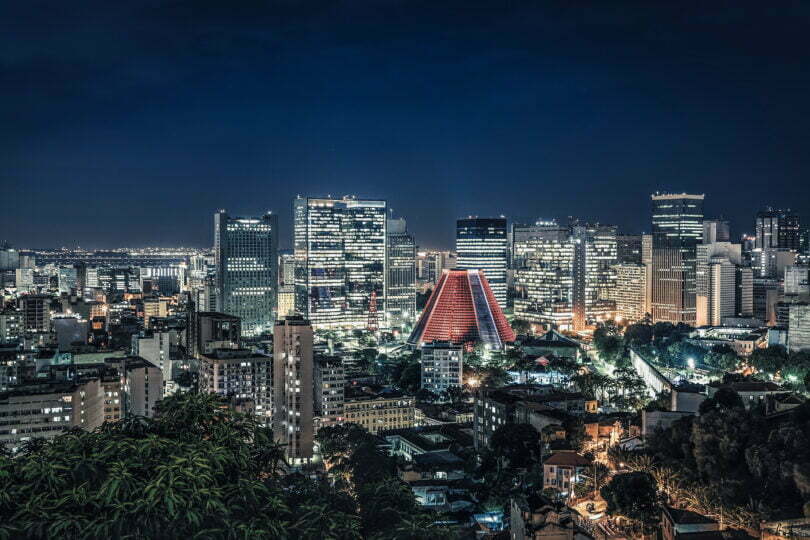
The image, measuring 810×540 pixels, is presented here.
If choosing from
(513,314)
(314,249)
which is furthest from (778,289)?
(314,249)

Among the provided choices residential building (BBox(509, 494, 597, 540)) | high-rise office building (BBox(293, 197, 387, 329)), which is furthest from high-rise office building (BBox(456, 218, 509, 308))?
residential building (BBox(509, 494, 597, 540))

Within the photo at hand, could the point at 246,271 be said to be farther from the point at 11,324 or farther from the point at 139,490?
the point at 139,490

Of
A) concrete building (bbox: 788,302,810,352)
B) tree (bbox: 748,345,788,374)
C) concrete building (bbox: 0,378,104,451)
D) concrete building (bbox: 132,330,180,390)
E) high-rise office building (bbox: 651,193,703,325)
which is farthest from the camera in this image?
high-rise office building (bbox: 651,193,703,325)

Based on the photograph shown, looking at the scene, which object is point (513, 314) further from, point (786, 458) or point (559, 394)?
point (786, 458)

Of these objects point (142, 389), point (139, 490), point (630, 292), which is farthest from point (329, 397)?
point (630, 292)

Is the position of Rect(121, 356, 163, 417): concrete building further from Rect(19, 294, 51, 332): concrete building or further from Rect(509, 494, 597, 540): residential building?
Rect(19, 294, 51, 332): concrete building
